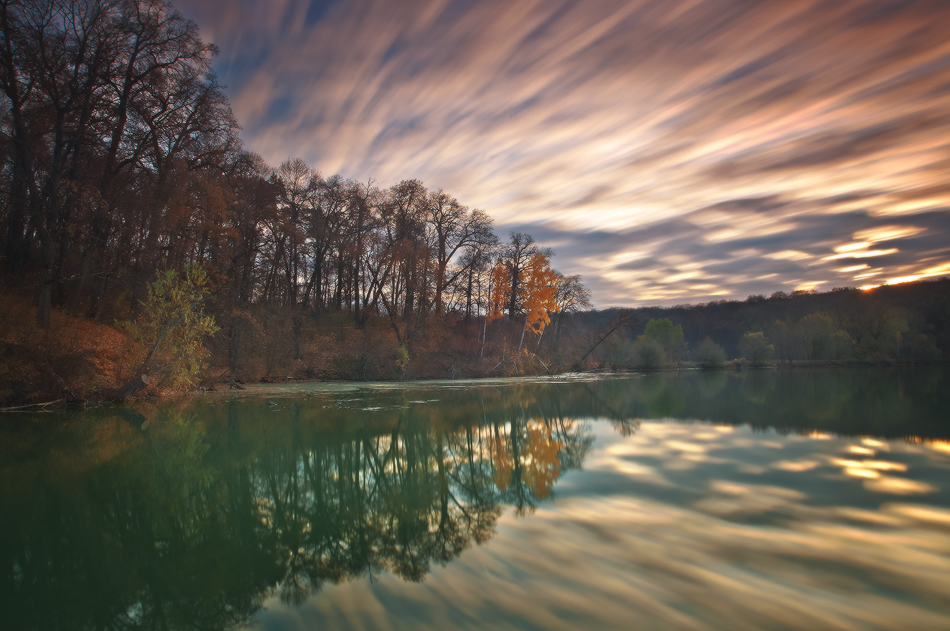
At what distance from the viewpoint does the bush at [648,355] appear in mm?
58188

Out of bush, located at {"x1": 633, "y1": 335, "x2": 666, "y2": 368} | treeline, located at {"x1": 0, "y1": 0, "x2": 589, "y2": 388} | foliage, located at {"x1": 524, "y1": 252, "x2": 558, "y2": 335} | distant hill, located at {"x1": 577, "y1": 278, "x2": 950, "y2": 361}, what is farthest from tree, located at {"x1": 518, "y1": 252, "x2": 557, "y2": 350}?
bush, located at {"x1": 633, "y1": 335, "x2": 666, "y2": 368}

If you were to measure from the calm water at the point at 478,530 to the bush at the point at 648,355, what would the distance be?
46300mm

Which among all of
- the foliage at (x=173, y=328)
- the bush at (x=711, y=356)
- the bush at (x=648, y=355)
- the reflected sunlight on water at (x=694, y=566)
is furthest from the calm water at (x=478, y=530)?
the bush at (x=711, y=356)

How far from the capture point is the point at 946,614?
3633 mm

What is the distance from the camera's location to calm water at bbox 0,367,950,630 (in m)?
3.90

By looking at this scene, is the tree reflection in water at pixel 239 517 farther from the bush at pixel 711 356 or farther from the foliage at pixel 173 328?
the bush at pixel 711 356

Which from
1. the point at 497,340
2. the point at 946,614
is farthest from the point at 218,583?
the point at 497,340

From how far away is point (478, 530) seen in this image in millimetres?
5844

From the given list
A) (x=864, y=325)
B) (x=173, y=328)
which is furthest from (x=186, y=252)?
(x=864, y=325)

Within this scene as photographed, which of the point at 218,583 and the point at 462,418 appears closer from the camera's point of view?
the point at 218,583

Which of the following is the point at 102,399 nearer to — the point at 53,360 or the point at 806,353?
the point at 53,360

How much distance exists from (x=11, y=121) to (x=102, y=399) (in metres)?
12.3

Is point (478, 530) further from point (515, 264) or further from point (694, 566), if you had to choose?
point (515, 264)

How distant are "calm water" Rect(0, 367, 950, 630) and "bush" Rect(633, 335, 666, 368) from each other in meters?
46.3
